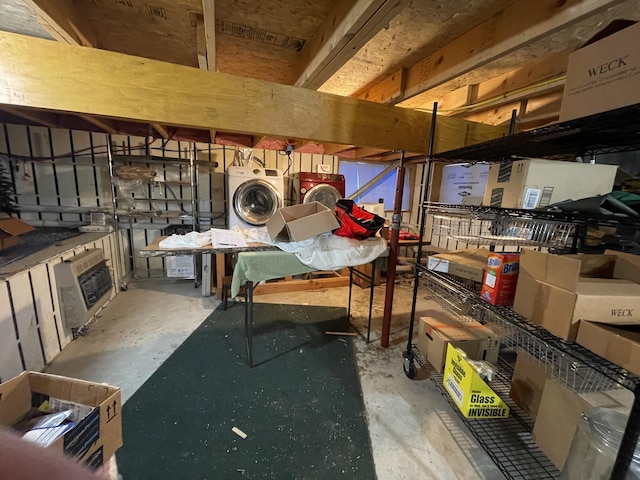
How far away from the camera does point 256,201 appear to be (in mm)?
3490

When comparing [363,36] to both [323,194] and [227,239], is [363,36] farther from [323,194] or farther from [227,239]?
[323,194]

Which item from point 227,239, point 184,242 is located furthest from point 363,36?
point 184,242

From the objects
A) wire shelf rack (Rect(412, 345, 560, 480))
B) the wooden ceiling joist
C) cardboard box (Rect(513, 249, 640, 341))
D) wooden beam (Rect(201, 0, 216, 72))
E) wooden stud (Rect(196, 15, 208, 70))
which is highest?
wooden stud (Rect(196, 15, 208, 70))

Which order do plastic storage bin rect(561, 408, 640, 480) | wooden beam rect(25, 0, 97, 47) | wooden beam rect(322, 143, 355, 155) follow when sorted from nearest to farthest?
plastic storage bin rect(561, 408, 640, 480) < wooden beam rect(25, 0, 97, 47) < wooden beam rect(322, 143, 355, 155)

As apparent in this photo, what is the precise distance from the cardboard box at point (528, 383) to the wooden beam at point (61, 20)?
9.70 ft

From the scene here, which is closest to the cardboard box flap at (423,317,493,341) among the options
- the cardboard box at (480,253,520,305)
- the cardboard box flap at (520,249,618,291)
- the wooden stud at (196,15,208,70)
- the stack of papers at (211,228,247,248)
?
the cardboard box at (480,253,520,305)

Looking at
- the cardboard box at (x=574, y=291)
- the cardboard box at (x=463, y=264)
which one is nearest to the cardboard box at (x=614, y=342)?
the cardboard box at (x=574, y=291)

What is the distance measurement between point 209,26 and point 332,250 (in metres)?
1.52

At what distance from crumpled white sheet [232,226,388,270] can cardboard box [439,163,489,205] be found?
2092 mm

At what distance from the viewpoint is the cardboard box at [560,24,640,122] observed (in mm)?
892

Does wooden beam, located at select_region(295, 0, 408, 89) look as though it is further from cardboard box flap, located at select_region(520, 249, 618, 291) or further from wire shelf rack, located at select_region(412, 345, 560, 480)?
wire shelf rack, located at select_region(412, 345, 560, 480)

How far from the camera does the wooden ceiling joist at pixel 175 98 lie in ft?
3.66

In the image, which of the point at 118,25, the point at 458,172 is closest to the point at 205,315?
the point at 118,25

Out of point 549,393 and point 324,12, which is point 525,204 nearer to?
point 549,393
